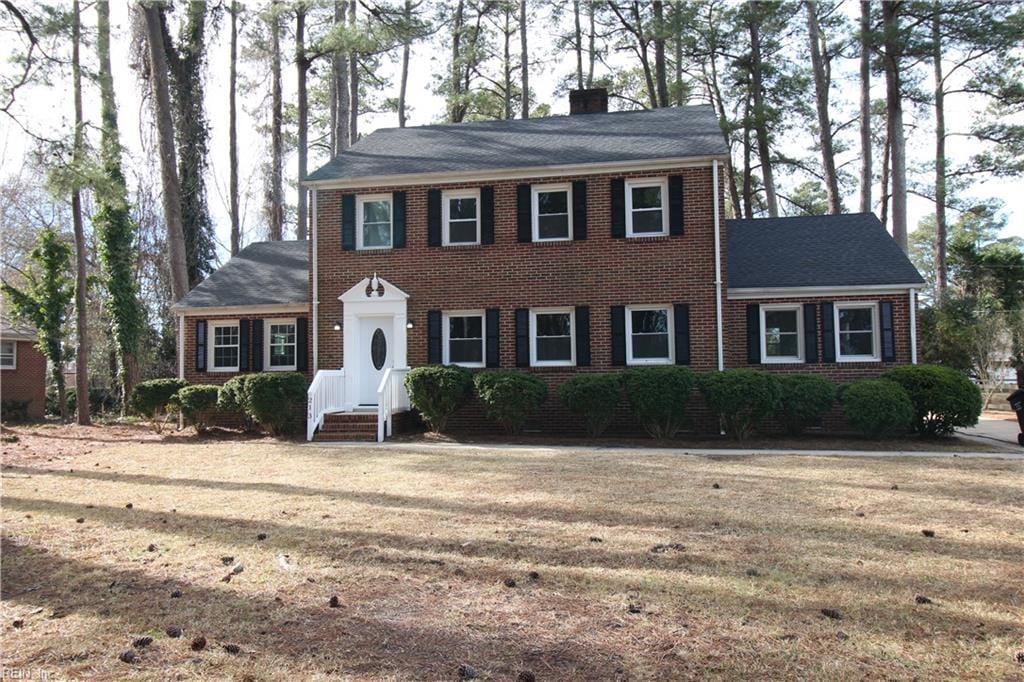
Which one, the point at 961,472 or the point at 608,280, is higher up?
the point at 608,280

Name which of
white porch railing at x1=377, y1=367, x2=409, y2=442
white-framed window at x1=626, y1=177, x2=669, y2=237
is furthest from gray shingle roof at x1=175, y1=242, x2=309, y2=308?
white-framed window at x1=626, y1=177, x2=669, y2=237

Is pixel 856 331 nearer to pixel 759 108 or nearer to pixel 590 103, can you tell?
pixel 590 103

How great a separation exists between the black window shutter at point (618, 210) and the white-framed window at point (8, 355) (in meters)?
20.4

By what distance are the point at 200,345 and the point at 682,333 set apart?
39.7ft

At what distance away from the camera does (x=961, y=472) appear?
8750 mm

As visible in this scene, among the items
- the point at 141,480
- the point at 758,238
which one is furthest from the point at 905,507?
the point at 758,238

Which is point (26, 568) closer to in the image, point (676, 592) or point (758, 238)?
point (676, 592)

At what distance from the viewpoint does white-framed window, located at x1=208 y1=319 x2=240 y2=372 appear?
56.4ft

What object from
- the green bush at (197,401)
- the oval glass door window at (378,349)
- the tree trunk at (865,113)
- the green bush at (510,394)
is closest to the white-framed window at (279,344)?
the green bush at (197,401)

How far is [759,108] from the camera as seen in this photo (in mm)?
25125

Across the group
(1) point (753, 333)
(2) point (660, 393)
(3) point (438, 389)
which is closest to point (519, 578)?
(2) point (660, 393)

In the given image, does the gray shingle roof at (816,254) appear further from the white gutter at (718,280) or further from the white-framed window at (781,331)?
the white gutter at (718,280)

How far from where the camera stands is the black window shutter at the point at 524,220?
14969 millimetres

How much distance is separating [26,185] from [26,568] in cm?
2839
